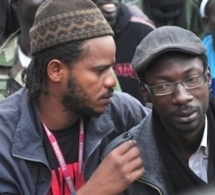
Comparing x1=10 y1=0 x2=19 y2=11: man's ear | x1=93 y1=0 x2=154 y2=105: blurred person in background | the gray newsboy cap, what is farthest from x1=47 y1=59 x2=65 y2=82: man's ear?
x1=93 y1=0 x2=154 y2=105: blurred person in background

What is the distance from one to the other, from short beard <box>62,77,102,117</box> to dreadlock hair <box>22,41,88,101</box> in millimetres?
105

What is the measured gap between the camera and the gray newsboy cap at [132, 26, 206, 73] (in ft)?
10.9

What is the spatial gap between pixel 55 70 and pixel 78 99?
21 centimetres

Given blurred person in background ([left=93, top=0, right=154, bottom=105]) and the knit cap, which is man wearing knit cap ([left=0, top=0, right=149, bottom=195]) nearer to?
the knit cap

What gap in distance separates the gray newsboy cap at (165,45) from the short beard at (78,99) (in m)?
0.33

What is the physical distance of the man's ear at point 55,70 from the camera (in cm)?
366

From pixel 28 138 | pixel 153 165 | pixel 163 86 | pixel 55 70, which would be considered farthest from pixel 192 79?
pixel 28 138

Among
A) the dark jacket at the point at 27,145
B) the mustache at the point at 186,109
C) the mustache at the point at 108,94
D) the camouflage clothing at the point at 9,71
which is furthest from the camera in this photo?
the camouflage clothing at the point at 9,71

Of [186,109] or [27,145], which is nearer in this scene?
[186,109]

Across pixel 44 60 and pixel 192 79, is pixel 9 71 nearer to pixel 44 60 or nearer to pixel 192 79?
pixel 44 60

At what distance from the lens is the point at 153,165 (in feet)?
11.1

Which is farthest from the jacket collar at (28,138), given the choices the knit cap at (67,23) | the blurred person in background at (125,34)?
the blurred person in background at (125,34)

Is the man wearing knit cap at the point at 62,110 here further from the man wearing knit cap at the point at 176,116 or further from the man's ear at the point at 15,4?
the man's ear at the point at 15,4

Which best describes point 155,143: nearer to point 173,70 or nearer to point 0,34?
point 173,70
